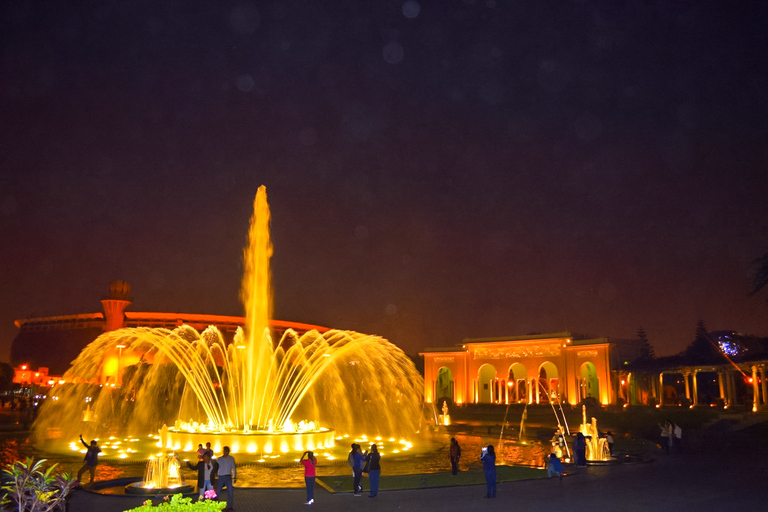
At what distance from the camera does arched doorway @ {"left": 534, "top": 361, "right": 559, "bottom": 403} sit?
6323 centimetres

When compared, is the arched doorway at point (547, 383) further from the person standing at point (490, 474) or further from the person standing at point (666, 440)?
the person standing at point (490, 474)

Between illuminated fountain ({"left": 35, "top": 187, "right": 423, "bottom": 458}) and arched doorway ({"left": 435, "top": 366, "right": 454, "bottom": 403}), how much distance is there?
→ 7936mm

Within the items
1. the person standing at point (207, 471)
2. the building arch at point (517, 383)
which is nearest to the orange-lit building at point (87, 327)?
the building arch at point (517, 383)

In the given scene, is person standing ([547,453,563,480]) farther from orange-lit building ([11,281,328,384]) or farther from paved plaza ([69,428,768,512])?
orange-lit building ([11,281,328,384])

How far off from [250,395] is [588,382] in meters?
46.3

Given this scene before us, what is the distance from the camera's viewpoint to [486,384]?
69.6 metres

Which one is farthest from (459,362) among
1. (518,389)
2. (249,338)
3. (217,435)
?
(217,435)

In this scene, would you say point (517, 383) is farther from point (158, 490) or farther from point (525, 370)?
point (158, 490)

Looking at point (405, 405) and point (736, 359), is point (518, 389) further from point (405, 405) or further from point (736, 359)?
point (736, 359)

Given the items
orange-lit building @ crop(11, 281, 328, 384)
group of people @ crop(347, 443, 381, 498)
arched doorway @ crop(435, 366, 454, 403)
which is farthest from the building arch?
group of people @ crop(347, 443, 381, 498)

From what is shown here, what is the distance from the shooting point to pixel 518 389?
6781 cm

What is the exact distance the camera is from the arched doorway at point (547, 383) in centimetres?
6323

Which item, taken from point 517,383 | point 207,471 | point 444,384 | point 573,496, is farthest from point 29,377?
point 573,496

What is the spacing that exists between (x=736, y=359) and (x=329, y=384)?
126ft
